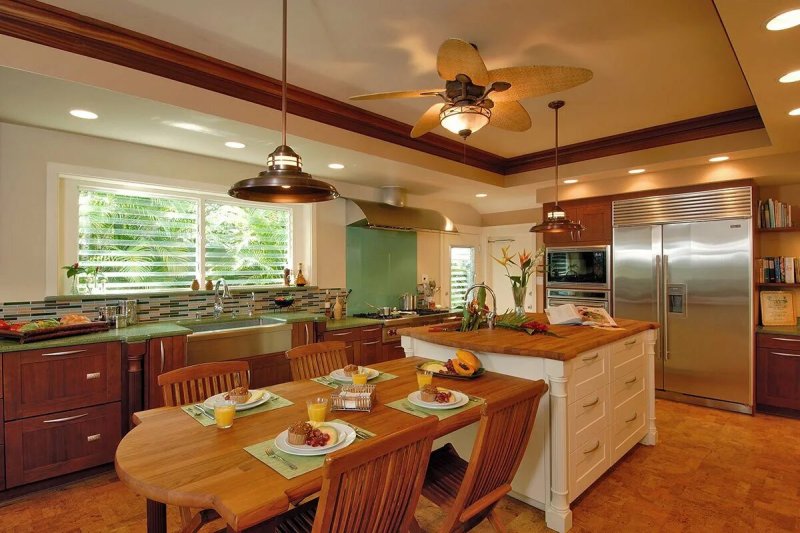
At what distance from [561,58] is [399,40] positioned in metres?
1.02

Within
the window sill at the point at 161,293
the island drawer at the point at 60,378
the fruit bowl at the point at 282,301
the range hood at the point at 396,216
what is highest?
the range hood at the point at 396,216

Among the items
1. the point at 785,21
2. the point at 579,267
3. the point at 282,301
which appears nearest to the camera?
the point at 785,21

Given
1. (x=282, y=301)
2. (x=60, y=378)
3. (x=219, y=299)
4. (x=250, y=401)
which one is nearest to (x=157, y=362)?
(x=60, y=378)

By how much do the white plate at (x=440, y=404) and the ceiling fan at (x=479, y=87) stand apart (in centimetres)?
127

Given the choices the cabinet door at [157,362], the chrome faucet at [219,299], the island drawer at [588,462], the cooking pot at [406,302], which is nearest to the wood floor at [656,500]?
the island drawer at [588,462]

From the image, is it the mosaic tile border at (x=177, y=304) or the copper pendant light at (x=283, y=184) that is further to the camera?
the mosaic tile border at (x=177, y=304)

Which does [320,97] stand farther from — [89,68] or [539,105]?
[539,105]

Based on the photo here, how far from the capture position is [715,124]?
368cm

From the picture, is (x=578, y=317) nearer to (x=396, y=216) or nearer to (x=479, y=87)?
(x=479, y=87)

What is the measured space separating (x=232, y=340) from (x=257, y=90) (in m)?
1.88

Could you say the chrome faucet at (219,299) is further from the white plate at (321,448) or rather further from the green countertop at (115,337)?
the white plate at (321,448)

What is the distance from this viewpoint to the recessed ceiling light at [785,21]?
1.68m

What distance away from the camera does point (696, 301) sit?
4223 mm

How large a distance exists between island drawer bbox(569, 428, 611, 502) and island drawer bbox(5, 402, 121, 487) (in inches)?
114
